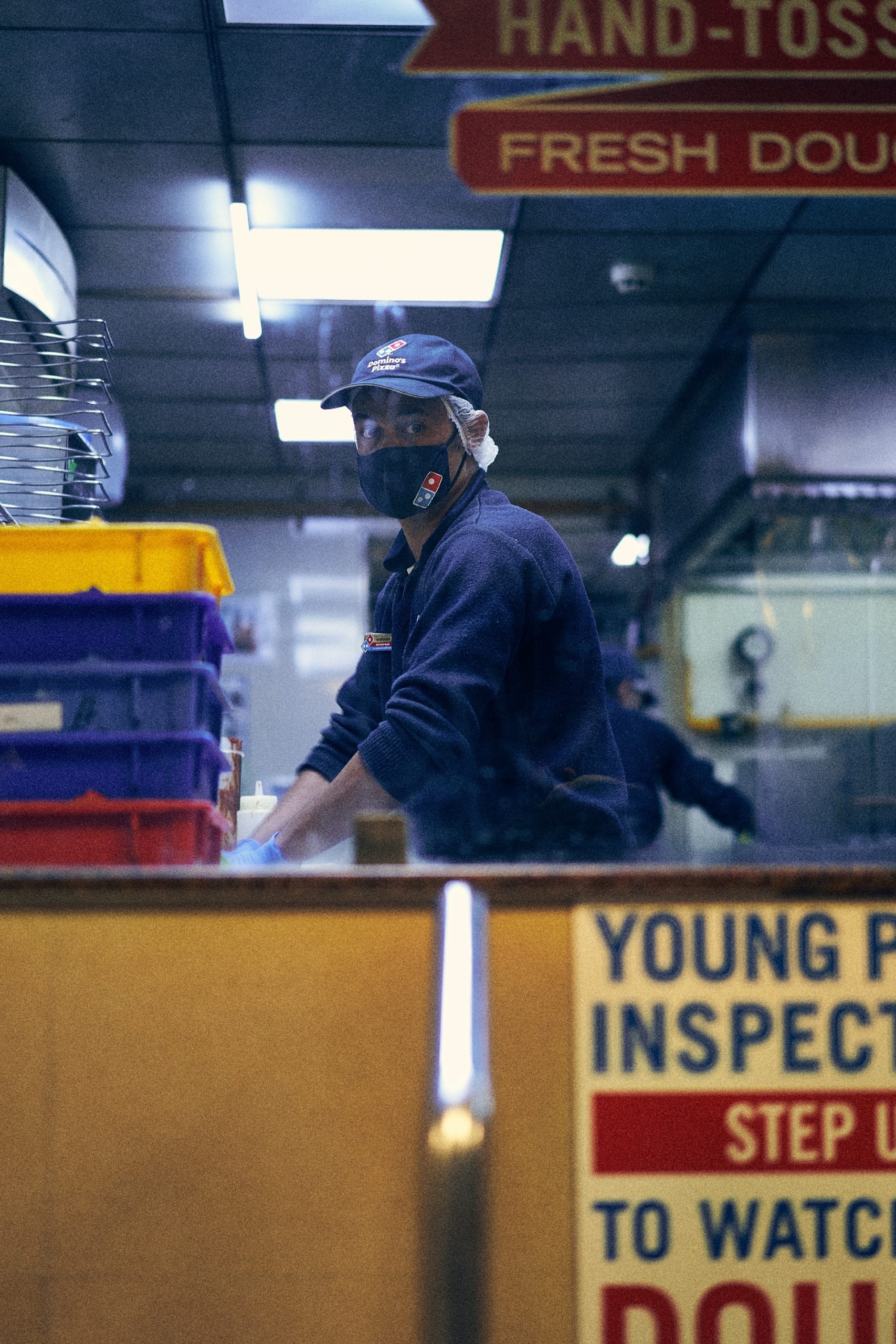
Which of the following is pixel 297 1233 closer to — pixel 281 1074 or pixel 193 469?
pixel 281 1074

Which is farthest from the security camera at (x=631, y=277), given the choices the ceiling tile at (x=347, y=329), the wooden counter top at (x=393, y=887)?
the wooden counter top at (x=393, y=887)

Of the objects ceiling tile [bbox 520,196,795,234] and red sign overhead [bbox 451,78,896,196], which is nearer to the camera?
red sign overhead [bbox 451,78,896,196]

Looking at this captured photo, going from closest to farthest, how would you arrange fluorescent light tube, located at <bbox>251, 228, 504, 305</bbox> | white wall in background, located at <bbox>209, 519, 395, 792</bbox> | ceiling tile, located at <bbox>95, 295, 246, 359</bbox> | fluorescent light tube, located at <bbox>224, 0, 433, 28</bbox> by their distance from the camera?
1. white wall in background, located at <bbox>209, 519, 395, 792</bbox>
2. fluorescent light tube, located at <bbox>224, 0, 433, 28</bbox>
3. fluorescent light tube, located at <bbox>251, 228, 504, 305</bbox>
4. ceiling tile, located at <bbox>95, 295, 246, 359</bbox>

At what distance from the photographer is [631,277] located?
138 inches

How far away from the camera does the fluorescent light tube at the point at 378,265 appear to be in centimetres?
239

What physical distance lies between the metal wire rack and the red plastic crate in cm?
72

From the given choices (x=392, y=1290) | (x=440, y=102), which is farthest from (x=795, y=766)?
(x=392, y=1290)

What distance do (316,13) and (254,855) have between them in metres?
1.87

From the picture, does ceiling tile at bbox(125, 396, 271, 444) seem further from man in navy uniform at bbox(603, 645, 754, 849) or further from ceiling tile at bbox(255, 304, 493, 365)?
man in navy uniform at bbox(603, 645, 754, 849)

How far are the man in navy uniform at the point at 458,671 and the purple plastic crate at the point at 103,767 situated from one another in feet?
0.55

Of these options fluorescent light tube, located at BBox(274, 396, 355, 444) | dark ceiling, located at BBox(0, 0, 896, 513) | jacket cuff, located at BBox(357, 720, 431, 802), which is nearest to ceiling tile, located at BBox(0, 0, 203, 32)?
dark ceiling, located at BBox(0, 0, 896, 513)

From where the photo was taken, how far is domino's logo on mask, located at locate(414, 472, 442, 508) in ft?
5.22

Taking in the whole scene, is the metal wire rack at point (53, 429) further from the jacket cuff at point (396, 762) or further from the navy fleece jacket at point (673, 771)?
the navy fleece jacket at point (673, 771)

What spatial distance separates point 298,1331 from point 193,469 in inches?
91.0
